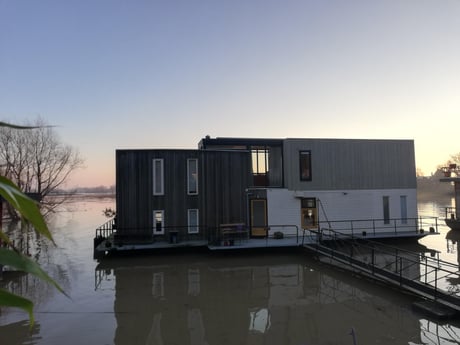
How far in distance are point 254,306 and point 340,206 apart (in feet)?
37.2

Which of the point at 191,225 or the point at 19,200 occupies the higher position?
the point at 19,200

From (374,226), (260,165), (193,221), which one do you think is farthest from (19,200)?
(374,226)

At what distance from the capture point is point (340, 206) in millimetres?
19578

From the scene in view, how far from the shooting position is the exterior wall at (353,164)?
1947cm

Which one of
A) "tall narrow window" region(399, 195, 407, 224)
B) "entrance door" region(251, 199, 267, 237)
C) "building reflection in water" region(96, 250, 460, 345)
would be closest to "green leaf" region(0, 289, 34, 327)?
"building reflection in water" region(96, 250, 460, 345)

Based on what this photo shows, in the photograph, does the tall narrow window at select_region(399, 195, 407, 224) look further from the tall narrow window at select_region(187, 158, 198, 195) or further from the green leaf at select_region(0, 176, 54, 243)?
the green leaf at select_region(0, 176, 54, 243)

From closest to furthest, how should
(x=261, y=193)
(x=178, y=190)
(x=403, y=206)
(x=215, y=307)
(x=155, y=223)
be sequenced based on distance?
(x=215, y=307), (x=155, y=223), (x=178, y=190), (x=261, y=193), (x=403, y=206)

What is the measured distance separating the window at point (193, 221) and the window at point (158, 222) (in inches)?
52.2

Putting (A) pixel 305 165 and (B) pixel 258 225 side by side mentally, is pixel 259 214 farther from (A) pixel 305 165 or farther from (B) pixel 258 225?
Answer: (A) pixel 305 165

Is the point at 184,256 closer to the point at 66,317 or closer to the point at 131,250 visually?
the point at 131,250

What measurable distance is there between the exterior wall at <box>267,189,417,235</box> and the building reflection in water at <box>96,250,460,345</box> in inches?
172

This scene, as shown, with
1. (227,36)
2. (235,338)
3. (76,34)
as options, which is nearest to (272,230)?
(227,36)

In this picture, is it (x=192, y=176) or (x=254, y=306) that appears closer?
(x=254, y=306)

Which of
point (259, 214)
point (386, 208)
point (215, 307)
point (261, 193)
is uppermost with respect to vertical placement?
point (261, 193)
